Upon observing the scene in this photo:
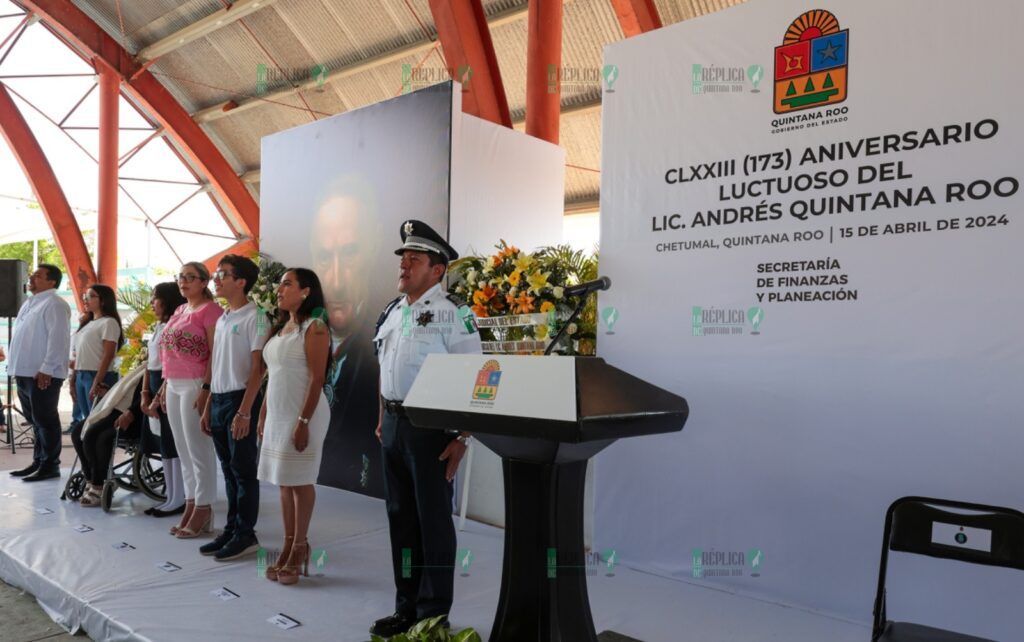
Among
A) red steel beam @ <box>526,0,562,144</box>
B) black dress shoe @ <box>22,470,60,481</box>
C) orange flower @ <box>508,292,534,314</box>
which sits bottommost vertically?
black dress shoe @ <box>22,470,60,481</box>

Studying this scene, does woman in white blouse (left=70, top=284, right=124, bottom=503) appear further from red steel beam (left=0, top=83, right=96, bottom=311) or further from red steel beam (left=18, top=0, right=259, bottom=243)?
red steel beam (left=18, top=0, right=259, bottom=243)

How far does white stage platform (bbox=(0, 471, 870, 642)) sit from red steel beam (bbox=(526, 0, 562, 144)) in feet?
12.0

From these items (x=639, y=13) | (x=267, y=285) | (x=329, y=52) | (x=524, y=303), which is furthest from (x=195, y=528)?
(x=329, y=52)

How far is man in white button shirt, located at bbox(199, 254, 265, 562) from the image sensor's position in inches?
138

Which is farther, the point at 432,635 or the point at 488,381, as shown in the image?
the point at 432,635

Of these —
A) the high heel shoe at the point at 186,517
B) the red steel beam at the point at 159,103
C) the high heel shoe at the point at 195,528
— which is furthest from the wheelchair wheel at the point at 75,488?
the red steel beam at the point at 159,103

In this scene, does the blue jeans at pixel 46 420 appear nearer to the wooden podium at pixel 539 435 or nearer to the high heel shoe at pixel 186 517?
the high heel shoe at pixel 186 517

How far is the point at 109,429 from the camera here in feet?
14.9

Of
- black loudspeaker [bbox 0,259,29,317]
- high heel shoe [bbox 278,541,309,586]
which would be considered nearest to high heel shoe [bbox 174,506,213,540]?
high heel shoe [bbox 278,541,309,586]

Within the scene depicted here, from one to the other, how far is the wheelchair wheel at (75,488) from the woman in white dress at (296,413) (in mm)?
2154

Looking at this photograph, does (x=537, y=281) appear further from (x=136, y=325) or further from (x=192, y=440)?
(x=136, y=325)

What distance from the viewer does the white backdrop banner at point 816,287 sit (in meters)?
2.57

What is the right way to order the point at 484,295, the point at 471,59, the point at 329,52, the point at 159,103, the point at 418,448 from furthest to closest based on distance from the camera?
the point at 159,103 < the point at 329,52 < the point at 471,59 < the point at 484,295 < the point at 418,448

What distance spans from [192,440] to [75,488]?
151cm
